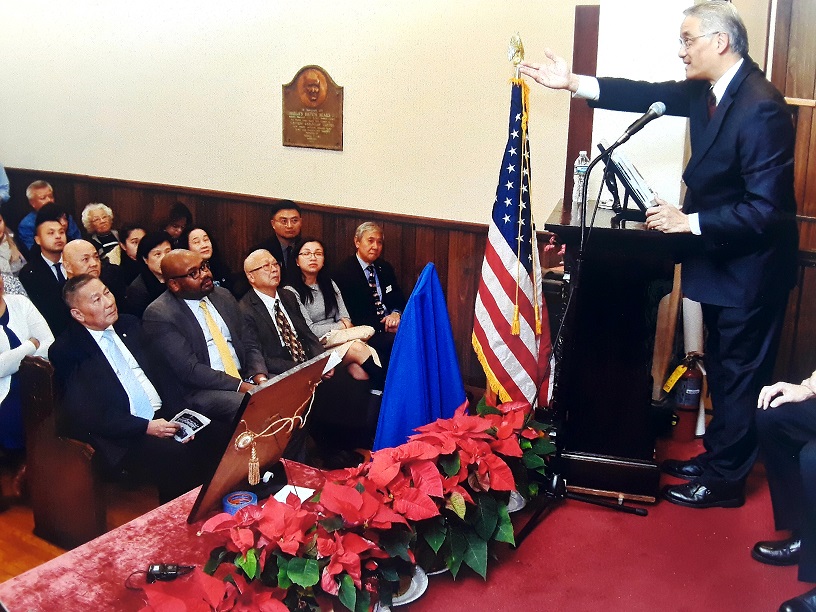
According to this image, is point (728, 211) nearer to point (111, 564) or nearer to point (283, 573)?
point (283, 573)

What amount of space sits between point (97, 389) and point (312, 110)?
1038mm

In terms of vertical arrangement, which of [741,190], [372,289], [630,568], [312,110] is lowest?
[630,568]

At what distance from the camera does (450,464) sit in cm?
222

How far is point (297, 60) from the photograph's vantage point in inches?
102

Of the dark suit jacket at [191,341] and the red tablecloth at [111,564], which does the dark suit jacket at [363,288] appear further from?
the red tablecloth at [111,564]

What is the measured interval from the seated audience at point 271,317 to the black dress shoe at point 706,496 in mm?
1238

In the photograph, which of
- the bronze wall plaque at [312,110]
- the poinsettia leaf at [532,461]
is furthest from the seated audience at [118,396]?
the poinsettia leaf at [532,461]

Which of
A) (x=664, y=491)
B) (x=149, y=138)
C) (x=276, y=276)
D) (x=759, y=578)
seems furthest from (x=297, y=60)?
(x=759, y=578)

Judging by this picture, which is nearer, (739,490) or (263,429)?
(263,429)

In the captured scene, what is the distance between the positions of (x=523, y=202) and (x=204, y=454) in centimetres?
125

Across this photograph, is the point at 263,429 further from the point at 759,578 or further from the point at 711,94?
the point at 711,94

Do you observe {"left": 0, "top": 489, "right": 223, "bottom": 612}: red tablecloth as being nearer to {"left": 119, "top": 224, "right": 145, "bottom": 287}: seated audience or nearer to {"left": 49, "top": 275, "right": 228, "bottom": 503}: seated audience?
{"left": 49, "top": 275, "right": 228, "bottom": 503}: seated audience

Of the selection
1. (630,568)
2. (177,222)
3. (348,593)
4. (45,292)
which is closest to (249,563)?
(348,593)

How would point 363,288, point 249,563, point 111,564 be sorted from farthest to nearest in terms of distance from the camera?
point 363,288 → point 111,564 → point 249,563
